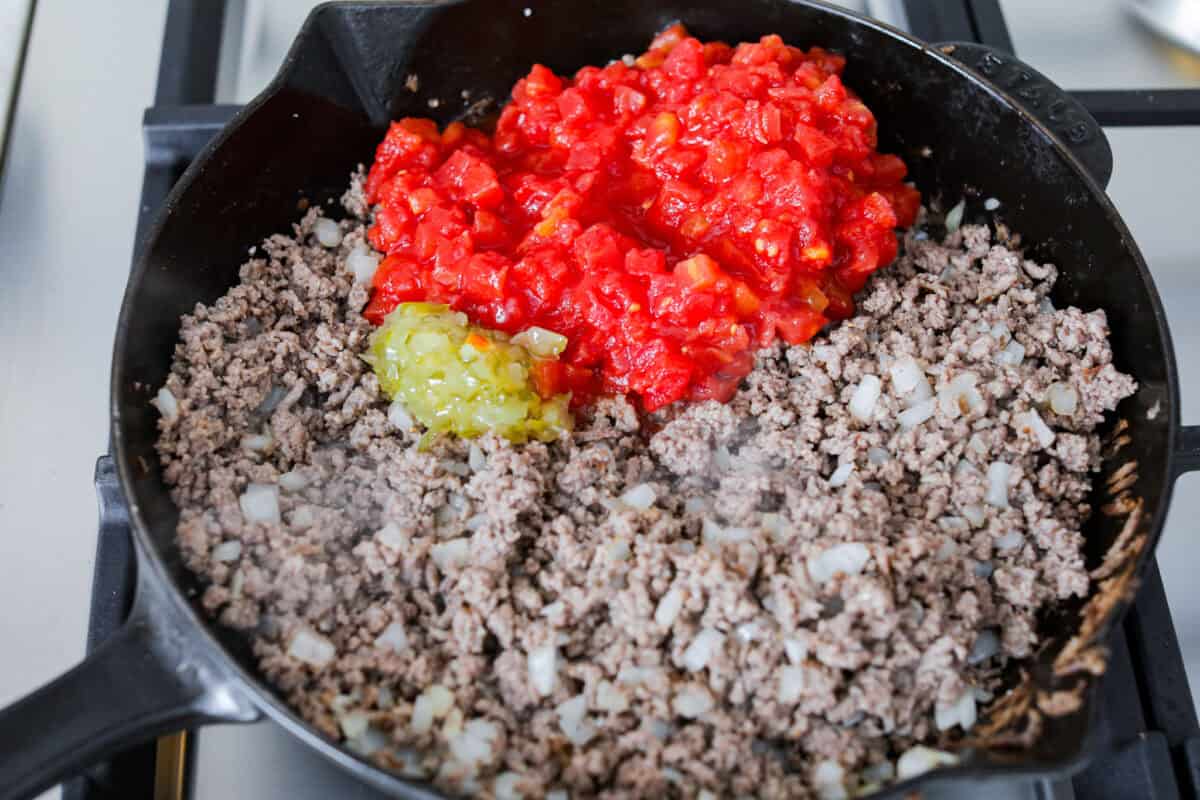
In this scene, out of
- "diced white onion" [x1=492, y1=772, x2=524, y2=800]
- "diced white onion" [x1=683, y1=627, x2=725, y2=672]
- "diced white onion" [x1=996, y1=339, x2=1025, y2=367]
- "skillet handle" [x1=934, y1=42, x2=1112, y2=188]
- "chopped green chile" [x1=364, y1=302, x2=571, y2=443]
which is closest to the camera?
"diced white onion" [x1=492, y1=772, x2=524, y2=800]

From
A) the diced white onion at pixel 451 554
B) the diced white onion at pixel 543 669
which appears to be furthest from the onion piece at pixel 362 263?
the diced white onion at pixel 543 669

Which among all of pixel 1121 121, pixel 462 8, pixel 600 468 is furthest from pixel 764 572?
pixel 1121 121

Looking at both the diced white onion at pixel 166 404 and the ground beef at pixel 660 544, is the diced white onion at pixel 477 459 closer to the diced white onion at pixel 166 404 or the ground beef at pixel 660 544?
the ground beef at pixel 660 544

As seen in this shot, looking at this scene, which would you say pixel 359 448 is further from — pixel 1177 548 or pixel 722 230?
pixel 1177 548

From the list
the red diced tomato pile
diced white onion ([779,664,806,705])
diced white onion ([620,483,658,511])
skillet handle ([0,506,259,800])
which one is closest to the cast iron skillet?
skillet handle ([0,506,259,800])

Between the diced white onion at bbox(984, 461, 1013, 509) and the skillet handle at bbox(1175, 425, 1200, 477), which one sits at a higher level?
the skillet handle at bbox(1175, 425, 1200, 477)

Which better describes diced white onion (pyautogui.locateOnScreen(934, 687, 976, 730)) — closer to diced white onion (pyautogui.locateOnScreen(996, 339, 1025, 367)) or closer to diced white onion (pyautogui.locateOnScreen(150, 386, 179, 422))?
diced white onion (pyautogui.locateOnScreen(996, 339, 1025, 367))
